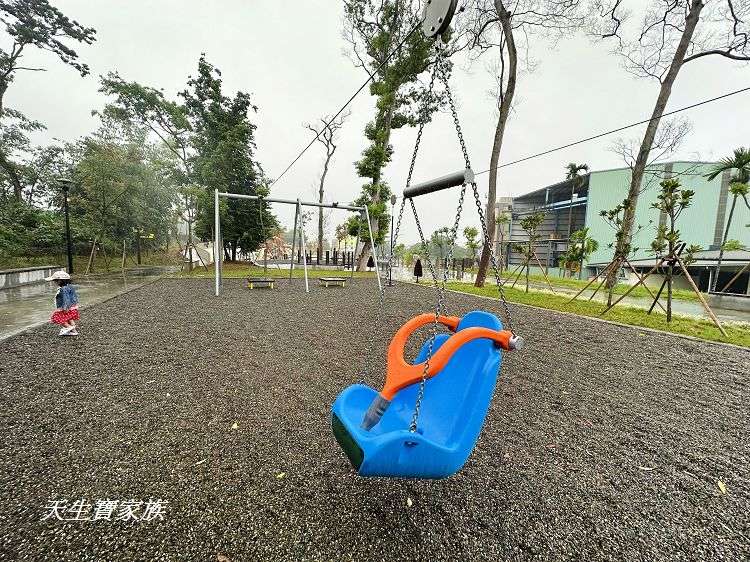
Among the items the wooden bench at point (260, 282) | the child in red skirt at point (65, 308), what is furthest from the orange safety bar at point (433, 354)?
the wooden bench at point (260, 282)

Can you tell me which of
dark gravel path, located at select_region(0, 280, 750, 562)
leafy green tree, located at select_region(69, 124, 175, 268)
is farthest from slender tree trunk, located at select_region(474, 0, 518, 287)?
leafy green tree, located at select_region(69, 124, 175, 268)

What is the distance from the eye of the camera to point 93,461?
84.2 inches

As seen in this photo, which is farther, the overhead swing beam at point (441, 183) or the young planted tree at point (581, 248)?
the young planted tree at point (581, 248)

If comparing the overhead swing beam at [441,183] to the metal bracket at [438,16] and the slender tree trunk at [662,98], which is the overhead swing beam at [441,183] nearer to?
the metal bracket at [438,16]

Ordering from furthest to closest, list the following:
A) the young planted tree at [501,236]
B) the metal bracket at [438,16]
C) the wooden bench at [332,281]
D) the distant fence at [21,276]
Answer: the young planted tree at [501,236]
the wooden bench at [332,281]
the distant fence at [21,276]
the metal bracket at [438,16]

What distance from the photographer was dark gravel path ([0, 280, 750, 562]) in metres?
1.62

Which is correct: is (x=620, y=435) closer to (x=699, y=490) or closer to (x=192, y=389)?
(x=699, y=490)

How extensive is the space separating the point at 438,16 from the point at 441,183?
1483 mm

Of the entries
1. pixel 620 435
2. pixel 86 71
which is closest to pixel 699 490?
pixel 620 435

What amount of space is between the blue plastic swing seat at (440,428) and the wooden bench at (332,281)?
10.7 m

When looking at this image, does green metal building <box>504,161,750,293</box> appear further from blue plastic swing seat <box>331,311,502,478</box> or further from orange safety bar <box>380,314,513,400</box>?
blue plastic swing seat <box>331,311,502,478</box>

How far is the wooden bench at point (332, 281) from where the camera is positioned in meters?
12.6

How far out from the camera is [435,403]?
1.93 m

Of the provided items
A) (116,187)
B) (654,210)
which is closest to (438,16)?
(116,187)
